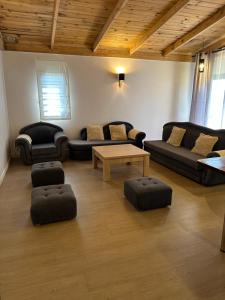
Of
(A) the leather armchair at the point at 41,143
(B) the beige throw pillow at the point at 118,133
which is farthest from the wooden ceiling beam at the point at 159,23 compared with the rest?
(A) the leather armchair at the point at 41,143

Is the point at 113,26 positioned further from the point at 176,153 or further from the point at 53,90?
the point at 176,153

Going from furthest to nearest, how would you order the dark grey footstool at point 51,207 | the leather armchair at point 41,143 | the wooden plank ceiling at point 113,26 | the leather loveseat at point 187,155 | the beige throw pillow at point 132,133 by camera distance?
A: 1. the beige throw pillow at point 132,133
2. the leather armchair at point 41,143
3. the wooden plank ceiling at point 113,26
4. the leather loveseat at point 187,155
5. the dark grey footstool at point 51,207

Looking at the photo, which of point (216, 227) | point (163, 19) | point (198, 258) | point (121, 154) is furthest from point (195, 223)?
point (163, 19)

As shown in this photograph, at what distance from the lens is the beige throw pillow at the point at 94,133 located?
5.38 m

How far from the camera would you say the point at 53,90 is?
527 centimetres

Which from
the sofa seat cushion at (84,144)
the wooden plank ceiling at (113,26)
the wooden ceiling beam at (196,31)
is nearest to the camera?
the wooden plank ceiling at (113,26)

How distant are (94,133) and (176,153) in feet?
6.99

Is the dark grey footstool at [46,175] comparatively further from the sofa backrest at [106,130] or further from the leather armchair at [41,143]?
the sofa backrest at [106,130]

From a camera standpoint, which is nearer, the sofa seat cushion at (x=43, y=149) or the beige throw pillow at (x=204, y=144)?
the beige throw pillow at (x=204, y=144)

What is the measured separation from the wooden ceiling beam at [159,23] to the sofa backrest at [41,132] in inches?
110

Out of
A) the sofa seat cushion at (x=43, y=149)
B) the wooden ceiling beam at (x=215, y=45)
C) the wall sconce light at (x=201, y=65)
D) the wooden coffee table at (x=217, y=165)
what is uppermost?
the wooden ceiling beam at (x=215, y=45)

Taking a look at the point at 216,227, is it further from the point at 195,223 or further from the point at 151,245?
the point at 151,245

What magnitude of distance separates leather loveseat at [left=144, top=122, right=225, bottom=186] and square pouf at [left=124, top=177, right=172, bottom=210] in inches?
30.8

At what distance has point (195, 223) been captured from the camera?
100 inches
